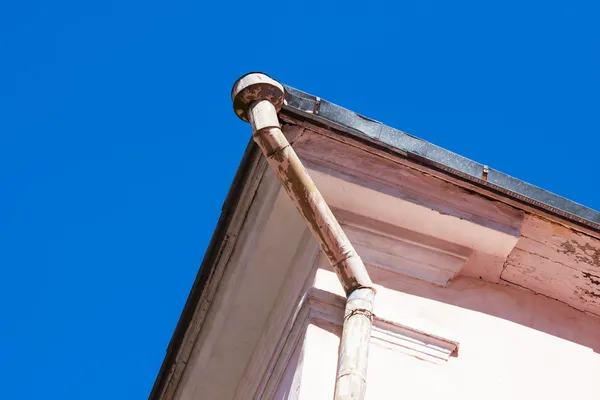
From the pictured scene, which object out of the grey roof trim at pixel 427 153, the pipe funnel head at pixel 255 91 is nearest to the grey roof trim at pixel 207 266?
the pipe funnel head at pixel 255 91

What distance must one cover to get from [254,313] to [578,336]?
1.50 metres

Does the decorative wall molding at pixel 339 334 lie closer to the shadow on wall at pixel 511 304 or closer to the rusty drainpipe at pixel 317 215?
the rusty drainpipe at pixel 317 215

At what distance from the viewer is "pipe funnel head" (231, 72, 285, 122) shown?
16.4ft

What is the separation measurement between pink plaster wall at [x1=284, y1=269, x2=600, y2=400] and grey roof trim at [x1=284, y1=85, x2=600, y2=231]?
441mm

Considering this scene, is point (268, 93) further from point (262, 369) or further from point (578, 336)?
point (578, 336)

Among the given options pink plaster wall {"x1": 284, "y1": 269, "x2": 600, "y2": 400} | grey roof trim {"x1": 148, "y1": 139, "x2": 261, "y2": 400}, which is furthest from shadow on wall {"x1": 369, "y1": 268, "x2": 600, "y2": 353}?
grey roof trim {"x1": 148, "y1": 139, "x2": 261, "y2": 400}

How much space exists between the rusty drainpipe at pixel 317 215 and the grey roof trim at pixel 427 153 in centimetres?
14

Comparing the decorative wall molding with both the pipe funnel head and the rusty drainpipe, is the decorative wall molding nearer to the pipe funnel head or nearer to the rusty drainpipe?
the rusty drainpipe

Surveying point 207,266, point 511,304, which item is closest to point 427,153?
point 511,304

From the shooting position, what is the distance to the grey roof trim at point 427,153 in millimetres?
5078

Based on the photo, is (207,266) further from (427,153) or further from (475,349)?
(475,349)

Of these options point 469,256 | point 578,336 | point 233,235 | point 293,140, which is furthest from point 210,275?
point 578,336

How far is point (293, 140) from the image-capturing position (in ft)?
16.7

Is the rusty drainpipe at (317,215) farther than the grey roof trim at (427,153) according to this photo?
No
